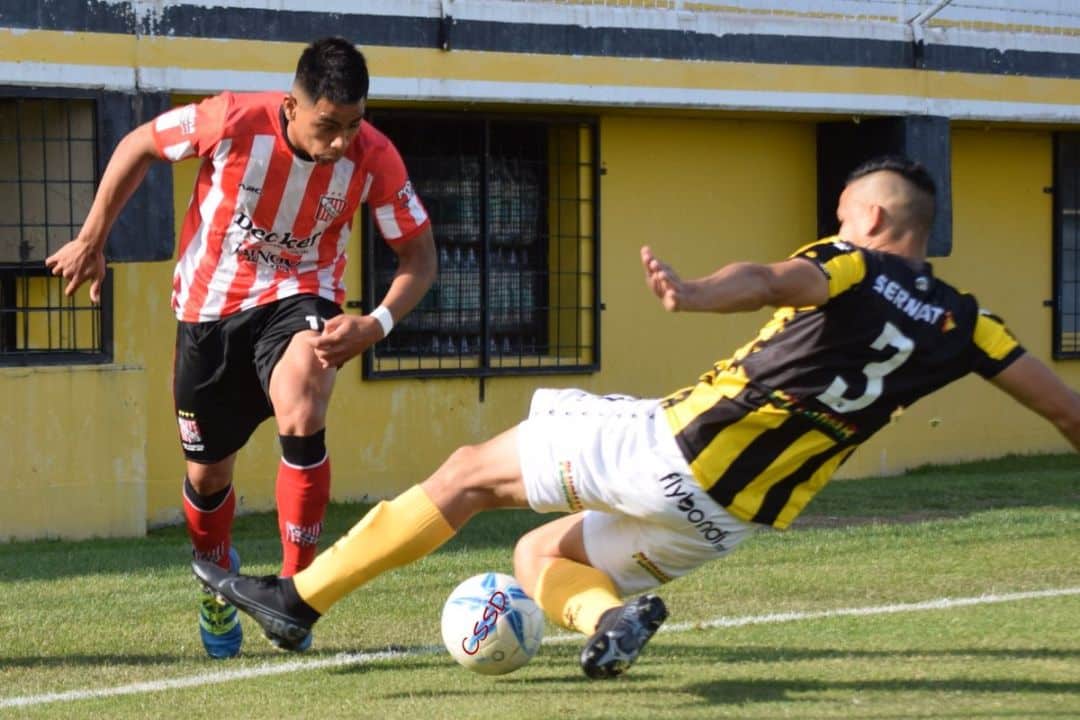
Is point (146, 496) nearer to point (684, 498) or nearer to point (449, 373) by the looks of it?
point (449, 373)

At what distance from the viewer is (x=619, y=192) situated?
1527 cm

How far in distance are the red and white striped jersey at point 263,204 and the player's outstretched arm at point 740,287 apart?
2.20 metres

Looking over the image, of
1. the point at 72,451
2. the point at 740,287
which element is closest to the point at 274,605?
the point at 740,287

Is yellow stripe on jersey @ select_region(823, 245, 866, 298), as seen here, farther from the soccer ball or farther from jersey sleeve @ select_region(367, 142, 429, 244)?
jersey sleeve @ select_region(367, 142, 429, 244)

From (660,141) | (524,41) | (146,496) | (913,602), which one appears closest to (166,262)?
(146,496)

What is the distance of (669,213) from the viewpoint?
15.6 m

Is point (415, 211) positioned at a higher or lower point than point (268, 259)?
higher

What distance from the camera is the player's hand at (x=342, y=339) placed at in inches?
246

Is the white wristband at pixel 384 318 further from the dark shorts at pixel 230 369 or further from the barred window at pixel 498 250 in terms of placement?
the barred window at pixel 498 250

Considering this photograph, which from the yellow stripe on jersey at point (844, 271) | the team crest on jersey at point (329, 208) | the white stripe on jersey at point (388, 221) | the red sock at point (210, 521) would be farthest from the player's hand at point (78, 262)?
the yellow stripe on jersey at point (844, 271)

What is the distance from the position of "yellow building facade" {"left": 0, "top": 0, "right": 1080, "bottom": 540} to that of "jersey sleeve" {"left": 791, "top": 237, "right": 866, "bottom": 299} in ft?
25.4

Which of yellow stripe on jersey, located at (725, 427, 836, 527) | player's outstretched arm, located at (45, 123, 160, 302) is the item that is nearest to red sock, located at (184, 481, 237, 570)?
player's outstretched arm, located at (45, 123, 160, 302)

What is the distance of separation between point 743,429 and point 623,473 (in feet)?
1.29

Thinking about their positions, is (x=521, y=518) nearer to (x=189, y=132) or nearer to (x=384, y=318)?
(x=384, y=318)
